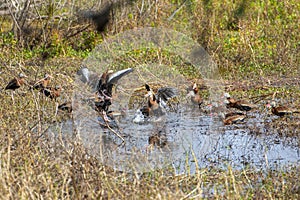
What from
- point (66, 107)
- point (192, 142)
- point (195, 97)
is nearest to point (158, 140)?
point (192, 142)

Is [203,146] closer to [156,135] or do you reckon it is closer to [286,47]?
[156,135]

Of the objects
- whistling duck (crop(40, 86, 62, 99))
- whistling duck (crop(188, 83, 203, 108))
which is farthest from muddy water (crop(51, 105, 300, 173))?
whistling duck (crop(40, 86, 62, 99))

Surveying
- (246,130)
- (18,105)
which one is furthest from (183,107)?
(18,105)

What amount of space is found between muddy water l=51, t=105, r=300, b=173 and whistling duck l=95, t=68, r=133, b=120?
0.19m

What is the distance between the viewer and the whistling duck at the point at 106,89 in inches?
300

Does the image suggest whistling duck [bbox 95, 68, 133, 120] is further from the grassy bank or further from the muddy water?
the grassy bank

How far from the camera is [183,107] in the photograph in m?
9.13

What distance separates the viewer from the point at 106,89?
7.69 metres

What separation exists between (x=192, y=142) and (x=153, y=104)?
872mm

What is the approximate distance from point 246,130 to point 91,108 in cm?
188

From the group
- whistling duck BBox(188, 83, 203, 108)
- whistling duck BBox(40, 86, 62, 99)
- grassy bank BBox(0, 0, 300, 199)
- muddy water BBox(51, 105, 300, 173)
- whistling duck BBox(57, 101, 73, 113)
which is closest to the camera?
grassy bank BBox(0, 0, 300, 199)

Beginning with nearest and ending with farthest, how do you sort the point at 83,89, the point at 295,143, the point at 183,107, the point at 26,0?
the point at 295,143, the point at 83,89, the point at 183,107, the point at 26,0

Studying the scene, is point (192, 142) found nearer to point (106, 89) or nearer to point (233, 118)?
point (233, 118)

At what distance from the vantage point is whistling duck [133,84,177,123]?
7.88 meters
